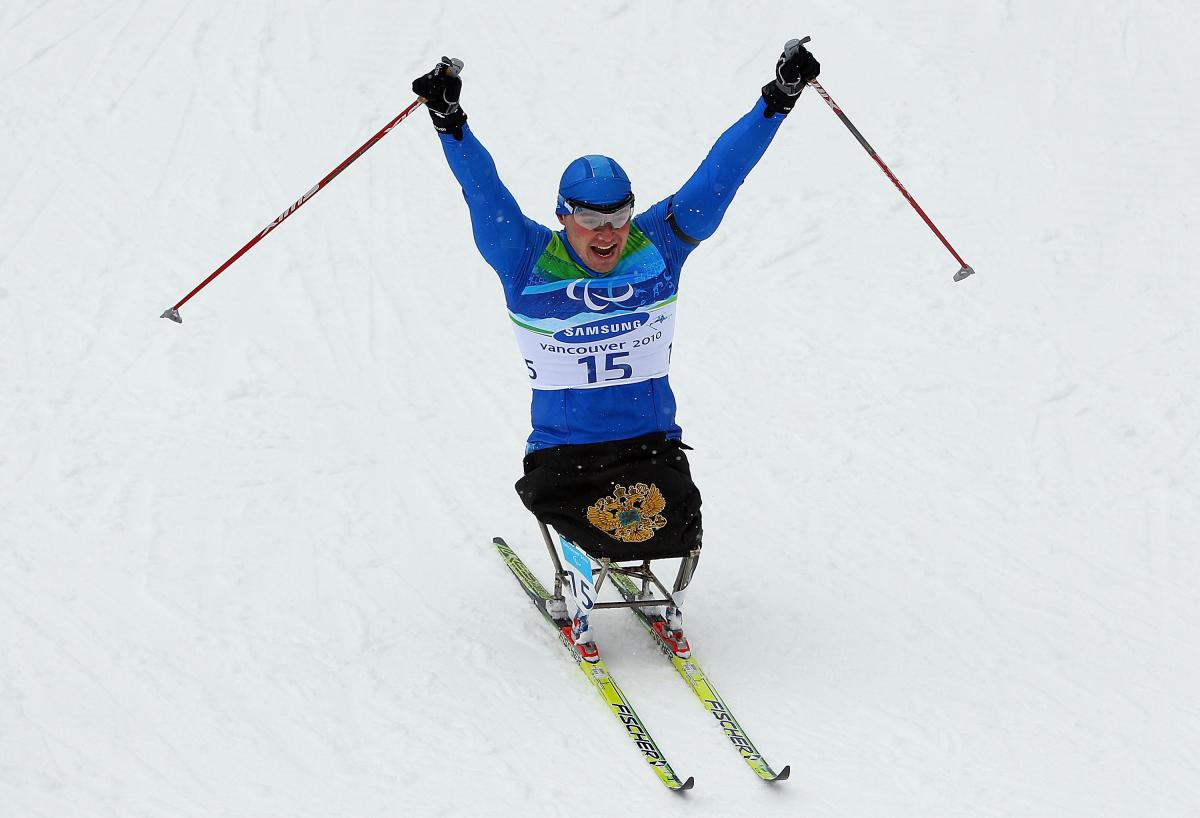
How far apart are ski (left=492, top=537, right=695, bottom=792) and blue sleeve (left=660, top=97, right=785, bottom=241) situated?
1.85m

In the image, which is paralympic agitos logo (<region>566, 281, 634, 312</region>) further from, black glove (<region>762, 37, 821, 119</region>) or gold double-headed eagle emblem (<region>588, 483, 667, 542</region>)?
black glove (<region>762, 37, 821, 119</region>)

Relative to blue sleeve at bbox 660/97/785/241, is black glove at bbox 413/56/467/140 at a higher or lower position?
higher

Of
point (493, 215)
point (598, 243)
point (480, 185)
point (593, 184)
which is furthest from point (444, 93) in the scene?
point (598, 243)

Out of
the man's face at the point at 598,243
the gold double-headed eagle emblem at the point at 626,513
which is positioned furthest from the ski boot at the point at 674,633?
the man's face at the point at 598,243

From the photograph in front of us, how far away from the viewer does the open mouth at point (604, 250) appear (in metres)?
5.72

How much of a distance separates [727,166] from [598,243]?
0.65 metres

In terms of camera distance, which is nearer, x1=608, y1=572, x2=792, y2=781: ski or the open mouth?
x1=608, y1=572, x2=792, y2=781: ski

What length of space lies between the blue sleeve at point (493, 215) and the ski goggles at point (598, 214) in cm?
19

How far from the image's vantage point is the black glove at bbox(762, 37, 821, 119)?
221 inches

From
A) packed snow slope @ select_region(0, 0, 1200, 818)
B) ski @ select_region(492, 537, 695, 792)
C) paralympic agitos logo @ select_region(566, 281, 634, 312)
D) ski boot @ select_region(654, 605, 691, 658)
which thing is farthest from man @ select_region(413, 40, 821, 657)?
packed snow slope @ select_region(0, 0, 1200, 818)

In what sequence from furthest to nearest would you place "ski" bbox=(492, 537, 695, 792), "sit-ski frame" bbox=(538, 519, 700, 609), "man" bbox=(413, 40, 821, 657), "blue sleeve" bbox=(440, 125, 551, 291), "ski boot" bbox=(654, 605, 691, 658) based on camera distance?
"ski boot" bbox=(654, 605, 691, 658) → "sit-ski frame" bbox=(538, 519, 700, 609) → "man" bbox=(413, 40, 821, 657) → "blue sleeve" bbox=(440, 125, 551, 291) → "ski" bbox=(492, 537, 695, 792)

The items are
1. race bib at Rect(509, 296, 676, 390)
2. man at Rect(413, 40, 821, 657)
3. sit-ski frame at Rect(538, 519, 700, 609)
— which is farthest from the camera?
sit-ski frame at Rect(538, 519, 700, 609)

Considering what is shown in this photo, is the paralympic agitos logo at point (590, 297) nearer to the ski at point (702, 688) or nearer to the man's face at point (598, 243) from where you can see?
the man's face at point (598, 243)

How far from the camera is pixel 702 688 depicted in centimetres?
587
